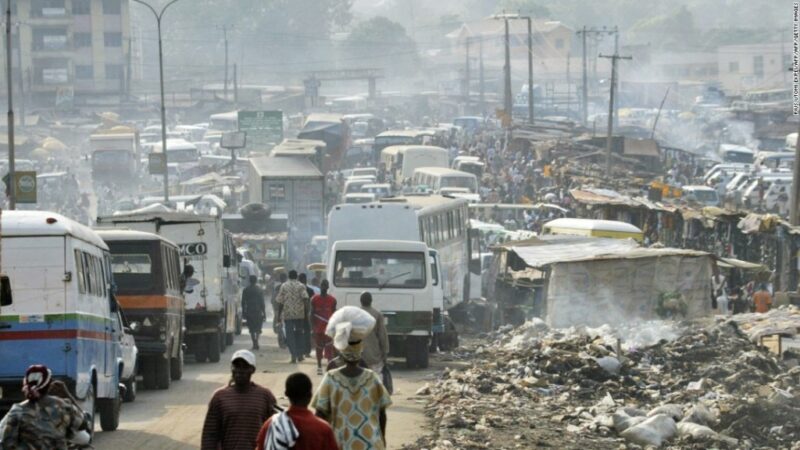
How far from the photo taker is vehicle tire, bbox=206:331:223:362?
25.0 metres

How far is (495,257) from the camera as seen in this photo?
121 ft

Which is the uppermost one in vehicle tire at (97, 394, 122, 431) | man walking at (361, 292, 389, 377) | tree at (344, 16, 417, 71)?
tree at (344, 16, 417, 71)

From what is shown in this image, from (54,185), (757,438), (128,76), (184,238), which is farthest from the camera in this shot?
(128,76)

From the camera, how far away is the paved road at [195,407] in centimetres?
1531

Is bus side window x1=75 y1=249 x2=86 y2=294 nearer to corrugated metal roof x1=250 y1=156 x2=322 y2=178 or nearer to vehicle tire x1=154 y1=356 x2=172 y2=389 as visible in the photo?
vehicle tire x1=154 y1=356 x2=172 y2=389

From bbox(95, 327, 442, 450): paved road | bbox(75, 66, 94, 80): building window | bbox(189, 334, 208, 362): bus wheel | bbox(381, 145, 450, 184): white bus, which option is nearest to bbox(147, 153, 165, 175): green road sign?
bbox(381, 145, 450, 184): white bus

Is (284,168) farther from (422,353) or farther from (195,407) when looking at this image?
(195,407)

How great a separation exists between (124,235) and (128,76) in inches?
3620

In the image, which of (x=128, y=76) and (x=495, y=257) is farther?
(x=128, y=76)

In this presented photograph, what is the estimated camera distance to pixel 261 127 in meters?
76.4

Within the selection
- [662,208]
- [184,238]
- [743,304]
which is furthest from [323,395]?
[662,208]

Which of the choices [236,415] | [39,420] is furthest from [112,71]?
[236,415]

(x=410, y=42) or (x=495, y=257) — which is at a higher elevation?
(x=410, y=42)

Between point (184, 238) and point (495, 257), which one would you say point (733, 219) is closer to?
point (495, 257)
